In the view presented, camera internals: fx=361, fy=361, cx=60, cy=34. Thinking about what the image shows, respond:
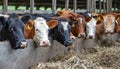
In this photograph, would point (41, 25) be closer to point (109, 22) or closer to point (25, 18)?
point (25, 18)

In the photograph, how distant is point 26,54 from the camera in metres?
6.37

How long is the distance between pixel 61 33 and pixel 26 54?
122 cm

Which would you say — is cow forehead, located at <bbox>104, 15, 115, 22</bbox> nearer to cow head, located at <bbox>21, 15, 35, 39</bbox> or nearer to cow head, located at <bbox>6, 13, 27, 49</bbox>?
cow head, located at <bbox>21, 15, 35, 39</bbox>

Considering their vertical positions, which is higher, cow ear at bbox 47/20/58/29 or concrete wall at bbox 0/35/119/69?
cow ear at bbox 47/20/58/29

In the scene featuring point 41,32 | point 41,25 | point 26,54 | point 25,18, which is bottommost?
point 26,54

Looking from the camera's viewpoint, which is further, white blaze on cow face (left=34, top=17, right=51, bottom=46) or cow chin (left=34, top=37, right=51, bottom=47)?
white blaze on cow face (left=34, top=17, right=51, bottom=46)

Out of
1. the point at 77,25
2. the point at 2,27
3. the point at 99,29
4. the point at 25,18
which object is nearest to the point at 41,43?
the point at 25,18

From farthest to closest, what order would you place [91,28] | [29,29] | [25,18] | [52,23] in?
[91,28] → [52,23] → [29,29] → [25,18]

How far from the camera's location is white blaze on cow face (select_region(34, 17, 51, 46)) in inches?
258

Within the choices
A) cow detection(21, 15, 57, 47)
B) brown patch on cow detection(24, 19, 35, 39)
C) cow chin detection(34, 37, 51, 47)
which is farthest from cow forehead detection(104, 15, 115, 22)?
cow chin detection(34, 37, 51, 47)

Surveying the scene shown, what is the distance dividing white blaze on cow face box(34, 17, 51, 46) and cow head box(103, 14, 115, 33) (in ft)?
10.5

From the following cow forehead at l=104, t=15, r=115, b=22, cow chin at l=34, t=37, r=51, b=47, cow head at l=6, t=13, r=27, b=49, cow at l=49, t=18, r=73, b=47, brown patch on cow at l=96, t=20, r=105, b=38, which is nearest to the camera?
cow head at l=6, t=13, r=27, b=49

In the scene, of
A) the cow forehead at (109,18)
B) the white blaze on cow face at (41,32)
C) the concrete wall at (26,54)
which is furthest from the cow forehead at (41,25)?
the cow forehead at (109,18)

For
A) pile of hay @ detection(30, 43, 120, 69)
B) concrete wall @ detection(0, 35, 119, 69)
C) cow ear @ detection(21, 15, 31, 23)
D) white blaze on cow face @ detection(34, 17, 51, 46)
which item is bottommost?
pile of hay @ detection(30, 43, 120, 69)
